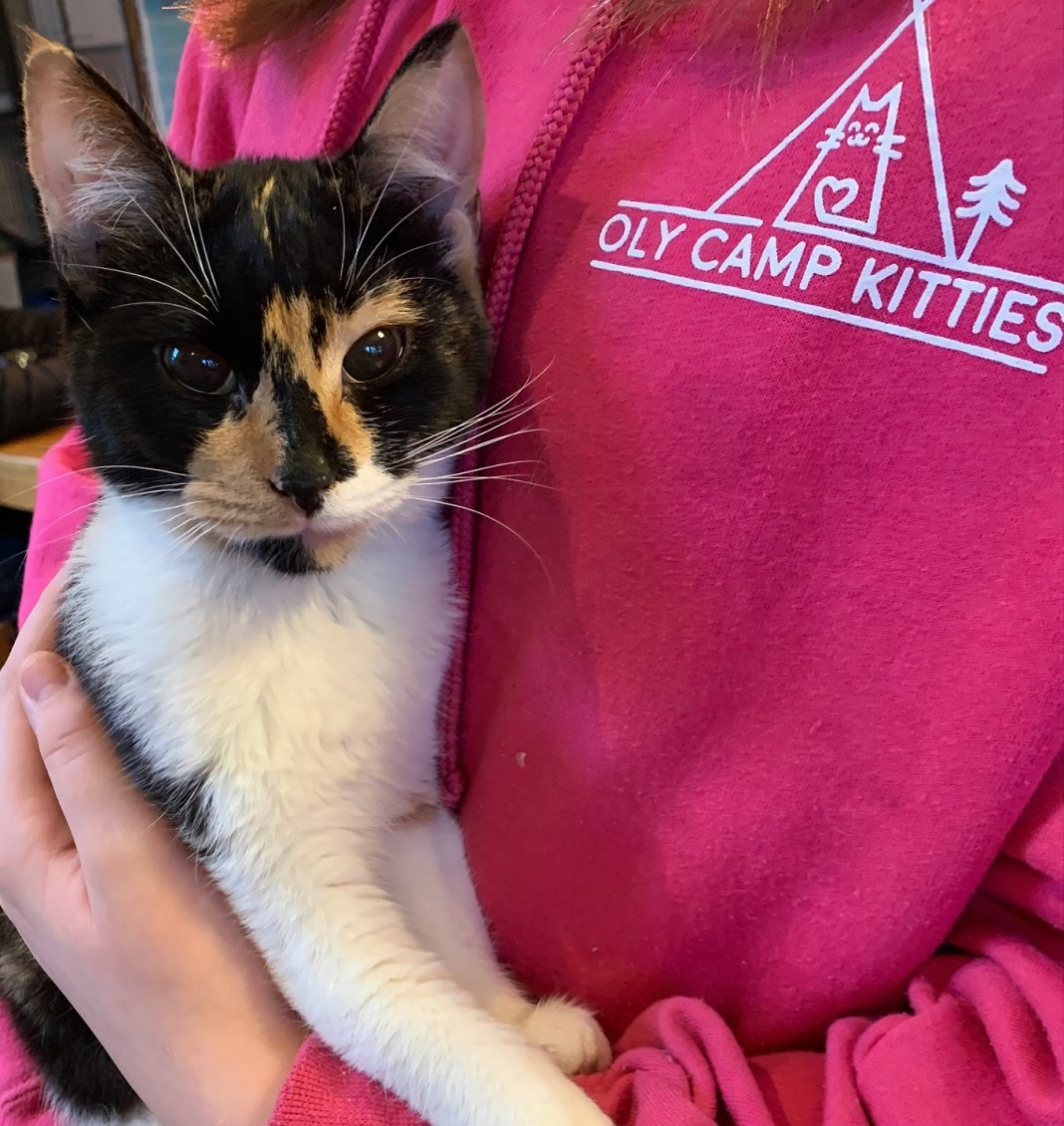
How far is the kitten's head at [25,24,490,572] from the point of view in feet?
2.08

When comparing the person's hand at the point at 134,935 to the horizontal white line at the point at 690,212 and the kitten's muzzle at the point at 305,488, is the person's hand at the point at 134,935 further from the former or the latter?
the horizontal white line at the point at 690,212

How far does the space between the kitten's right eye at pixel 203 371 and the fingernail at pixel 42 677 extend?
316 mm

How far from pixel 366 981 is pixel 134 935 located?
179 millimetres

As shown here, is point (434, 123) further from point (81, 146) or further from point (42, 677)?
point (42, 677)

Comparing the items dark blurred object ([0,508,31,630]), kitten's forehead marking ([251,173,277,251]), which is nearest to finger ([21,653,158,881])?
kitten's forehead marking ([251,173,277,251])

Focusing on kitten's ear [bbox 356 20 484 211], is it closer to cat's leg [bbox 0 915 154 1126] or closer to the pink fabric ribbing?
the pink fabric ribbing

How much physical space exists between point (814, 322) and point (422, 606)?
392 mm

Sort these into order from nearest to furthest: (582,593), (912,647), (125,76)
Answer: (912,647) < (582,593) < (125,76)

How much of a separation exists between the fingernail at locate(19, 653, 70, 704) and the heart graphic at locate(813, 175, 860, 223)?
2.31 ft

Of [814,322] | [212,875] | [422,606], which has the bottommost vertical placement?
[212,875]

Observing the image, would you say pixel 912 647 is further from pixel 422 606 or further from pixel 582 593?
pixel 422 606

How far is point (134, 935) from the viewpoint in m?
0.68

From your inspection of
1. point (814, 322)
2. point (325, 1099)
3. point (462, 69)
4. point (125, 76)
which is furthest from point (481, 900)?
point (125, 76)

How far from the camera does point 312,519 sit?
640 mm
